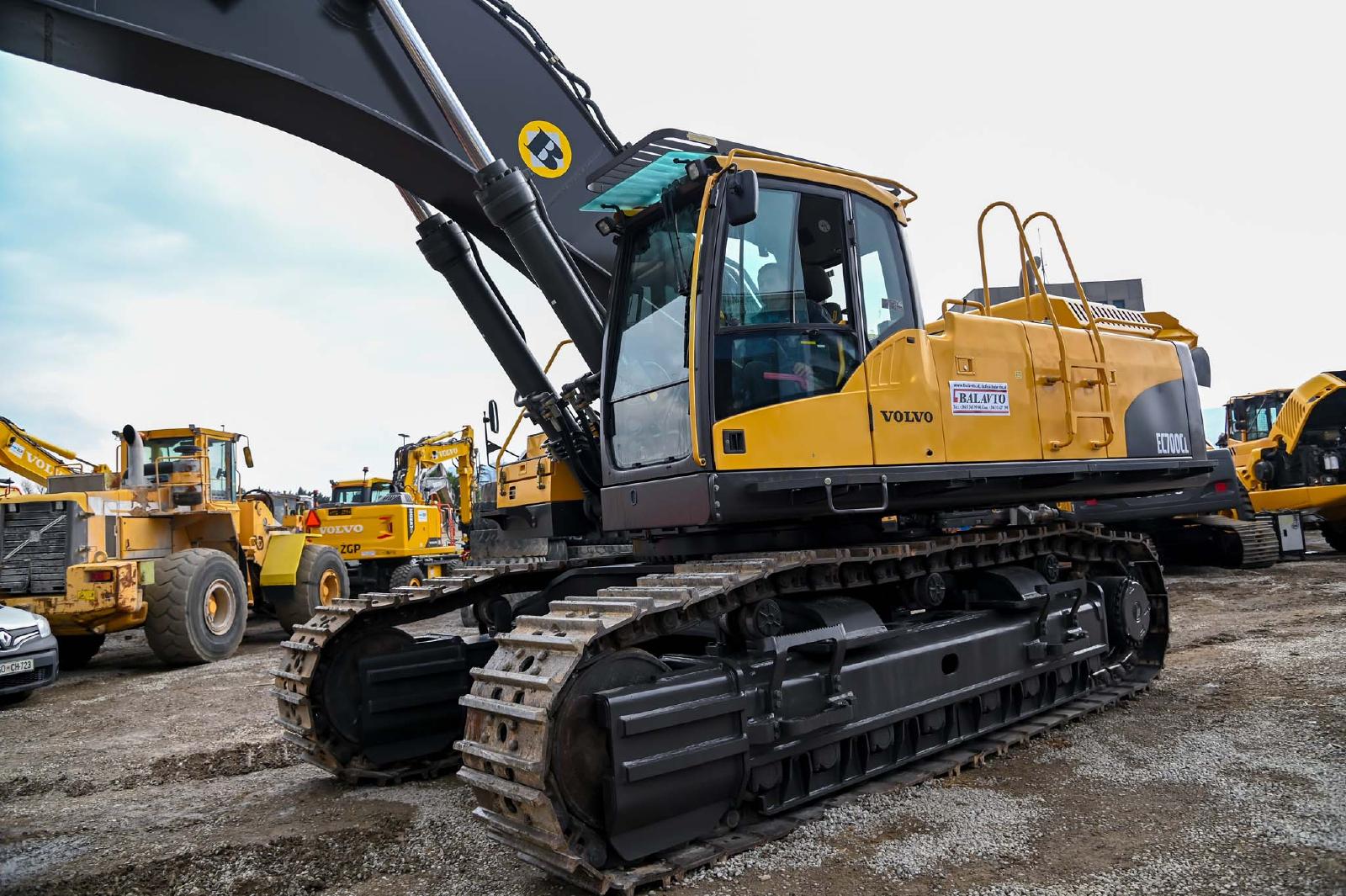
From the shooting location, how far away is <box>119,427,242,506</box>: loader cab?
13.2 m

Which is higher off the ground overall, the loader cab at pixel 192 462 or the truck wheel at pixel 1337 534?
the loader cab at pixel 192 462

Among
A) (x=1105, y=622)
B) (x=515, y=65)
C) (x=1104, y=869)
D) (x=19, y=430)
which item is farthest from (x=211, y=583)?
(x=1104, y=869)

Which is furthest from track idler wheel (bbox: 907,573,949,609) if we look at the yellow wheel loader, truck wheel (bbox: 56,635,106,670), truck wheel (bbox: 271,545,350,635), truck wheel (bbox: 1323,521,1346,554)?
truck wheel (bbox: 1323,521,1346,554)

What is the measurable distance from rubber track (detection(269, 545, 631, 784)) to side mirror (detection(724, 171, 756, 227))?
2583mm

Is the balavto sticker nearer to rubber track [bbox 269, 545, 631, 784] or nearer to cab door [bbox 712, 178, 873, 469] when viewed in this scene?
cab door [bbox 712, 178, 873, 469]

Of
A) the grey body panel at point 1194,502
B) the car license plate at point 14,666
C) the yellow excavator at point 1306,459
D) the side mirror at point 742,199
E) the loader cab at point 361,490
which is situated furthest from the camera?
the loader cab at point 361,490

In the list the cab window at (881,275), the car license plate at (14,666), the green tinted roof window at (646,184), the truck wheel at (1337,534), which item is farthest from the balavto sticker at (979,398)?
the truck wheel at (1337,534)

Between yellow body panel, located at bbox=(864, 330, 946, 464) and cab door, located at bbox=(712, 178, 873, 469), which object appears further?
yellow body panel, located at bbox=(864, 330, 946, 464)

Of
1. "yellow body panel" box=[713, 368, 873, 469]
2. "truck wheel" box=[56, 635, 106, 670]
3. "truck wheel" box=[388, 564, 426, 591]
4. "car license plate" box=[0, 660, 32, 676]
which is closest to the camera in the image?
"yellow body panel" box=[713, 368, 873, 469]

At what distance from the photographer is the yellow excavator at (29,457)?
15141 millimetres

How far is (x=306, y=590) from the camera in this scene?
14070mm

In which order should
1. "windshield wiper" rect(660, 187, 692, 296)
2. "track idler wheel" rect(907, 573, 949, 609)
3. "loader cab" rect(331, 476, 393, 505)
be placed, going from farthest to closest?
"loader cab" rect(331, 476, 393, 505) < "track idler wheel" rect(907, 573, 949, 609) < "windshield wiper" rect(660, 187, 692, 296)

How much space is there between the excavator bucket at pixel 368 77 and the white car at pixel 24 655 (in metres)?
6.25

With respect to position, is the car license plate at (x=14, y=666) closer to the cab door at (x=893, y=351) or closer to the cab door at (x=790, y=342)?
the cab door at (x=790, y=342)
